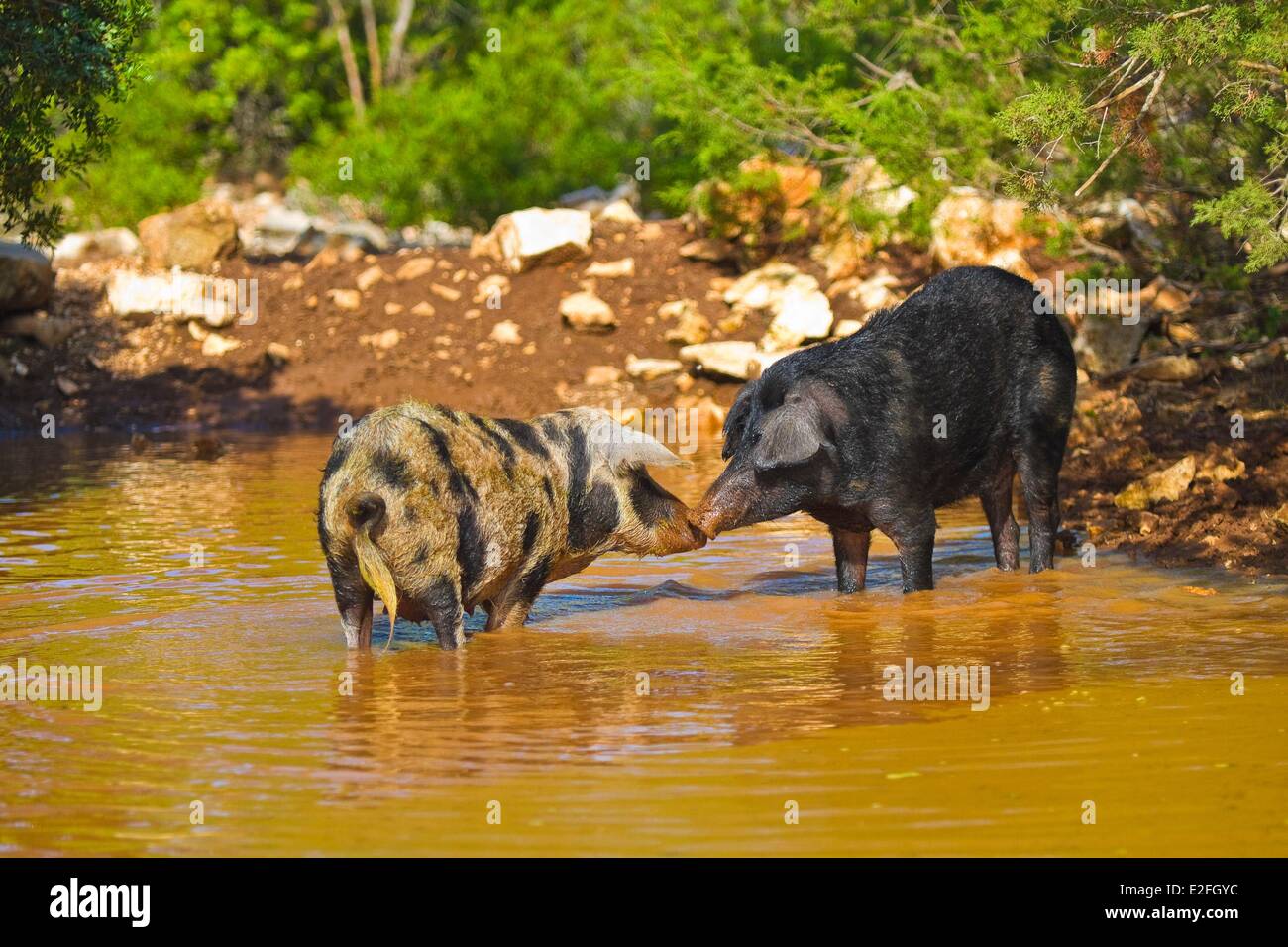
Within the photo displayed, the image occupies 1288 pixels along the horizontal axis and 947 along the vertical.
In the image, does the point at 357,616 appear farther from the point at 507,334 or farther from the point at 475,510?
the point at 507,334

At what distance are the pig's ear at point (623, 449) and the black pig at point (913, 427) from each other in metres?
0.40

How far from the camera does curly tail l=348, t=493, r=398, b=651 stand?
27.5ft

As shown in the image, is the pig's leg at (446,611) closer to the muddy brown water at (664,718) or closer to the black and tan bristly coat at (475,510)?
the black and tan bristly coat at (475,510)

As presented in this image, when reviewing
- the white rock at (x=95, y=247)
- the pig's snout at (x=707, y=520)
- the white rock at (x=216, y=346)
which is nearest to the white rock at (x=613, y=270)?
the white rock at (x=216, y=346)

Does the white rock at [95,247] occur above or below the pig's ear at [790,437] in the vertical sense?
above

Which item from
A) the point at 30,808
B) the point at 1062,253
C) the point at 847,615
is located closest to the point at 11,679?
the point at 30,808

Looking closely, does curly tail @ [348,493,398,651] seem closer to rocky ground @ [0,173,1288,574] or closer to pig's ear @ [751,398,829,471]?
pig's ear @ [751,398,829,471]

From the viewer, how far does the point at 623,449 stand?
9836mm

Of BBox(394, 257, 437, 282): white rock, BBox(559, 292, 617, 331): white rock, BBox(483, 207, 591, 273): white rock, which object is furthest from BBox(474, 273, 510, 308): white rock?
BBox(559, 292, 617, 331): white rock

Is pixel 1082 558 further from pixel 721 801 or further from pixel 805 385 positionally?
pixel 721 801

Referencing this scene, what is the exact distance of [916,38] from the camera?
70.1 ft

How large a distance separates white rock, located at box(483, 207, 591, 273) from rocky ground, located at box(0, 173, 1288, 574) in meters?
0.04

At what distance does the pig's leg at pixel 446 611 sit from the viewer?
878cm

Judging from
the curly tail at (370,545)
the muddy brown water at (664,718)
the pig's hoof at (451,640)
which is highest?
the curly tail at (370,545)
